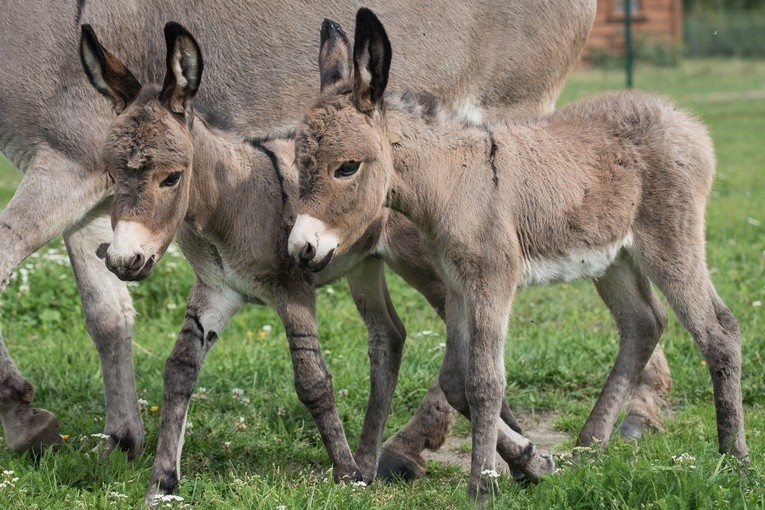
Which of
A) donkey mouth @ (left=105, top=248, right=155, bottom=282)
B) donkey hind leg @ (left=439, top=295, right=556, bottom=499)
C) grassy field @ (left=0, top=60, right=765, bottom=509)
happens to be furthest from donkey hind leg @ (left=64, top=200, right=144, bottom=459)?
donkey hind leg @ (left=439, top=295, right=556, bottom=499)

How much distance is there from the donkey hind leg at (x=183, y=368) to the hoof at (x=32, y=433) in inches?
25.3

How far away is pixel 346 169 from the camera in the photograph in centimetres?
417

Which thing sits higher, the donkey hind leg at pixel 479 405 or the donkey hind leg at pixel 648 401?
the donkey hind leg at pixel 479 405

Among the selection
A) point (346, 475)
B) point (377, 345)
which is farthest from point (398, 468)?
point (377, 345)

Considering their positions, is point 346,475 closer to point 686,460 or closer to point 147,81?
point 686,460

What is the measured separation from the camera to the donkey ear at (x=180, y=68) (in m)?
4.27

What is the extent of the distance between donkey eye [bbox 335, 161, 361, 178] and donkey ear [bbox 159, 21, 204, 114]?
2.26 feet

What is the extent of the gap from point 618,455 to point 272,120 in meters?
2.31

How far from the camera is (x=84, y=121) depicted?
503cm

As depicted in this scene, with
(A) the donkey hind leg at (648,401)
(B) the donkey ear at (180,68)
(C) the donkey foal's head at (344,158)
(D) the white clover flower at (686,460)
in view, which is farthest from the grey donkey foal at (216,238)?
(D) the white clover flower at (686,460)

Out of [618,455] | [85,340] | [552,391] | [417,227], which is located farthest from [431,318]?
[618,455]

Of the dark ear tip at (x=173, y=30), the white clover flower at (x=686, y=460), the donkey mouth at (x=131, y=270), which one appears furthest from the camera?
the dark ear tip at (x=173, y=30)

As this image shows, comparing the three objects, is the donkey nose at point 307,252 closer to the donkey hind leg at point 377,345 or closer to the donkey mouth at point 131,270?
the donkey mouth at point 131,270

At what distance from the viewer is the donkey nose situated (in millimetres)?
4012
